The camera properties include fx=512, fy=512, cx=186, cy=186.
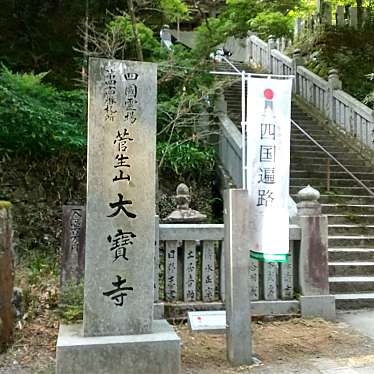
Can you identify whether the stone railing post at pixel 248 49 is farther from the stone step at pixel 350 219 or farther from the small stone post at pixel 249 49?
the stone step at pixel 350 219

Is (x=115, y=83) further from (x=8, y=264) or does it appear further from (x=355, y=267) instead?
(x=355, y=267)

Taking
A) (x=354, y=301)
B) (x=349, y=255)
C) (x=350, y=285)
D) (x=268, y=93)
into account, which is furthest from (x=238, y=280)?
(x=349, y=255)

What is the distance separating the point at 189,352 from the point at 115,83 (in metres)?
2.88

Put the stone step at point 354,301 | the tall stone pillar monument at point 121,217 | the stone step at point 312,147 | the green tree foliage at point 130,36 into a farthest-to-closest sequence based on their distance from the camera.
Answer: the stone step at point 312,147
the green tree foliage at point 130,36
the stone step at point 354,301
the tall stone pillar monument at point 121,217

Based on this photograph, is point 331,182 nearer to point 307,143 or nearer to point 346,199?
point 346,199

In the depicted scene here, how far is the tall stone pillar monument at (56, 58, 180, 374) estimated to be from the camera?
4621mm

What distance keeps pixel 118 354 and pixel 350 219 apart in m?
6.35

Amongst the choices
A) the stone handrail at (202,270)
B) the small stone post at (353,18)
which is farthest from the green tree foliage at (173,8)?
the small stone post at (353,18)

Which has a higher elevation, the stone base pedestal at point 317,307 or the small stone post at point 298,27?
the small stone post at point 298,27

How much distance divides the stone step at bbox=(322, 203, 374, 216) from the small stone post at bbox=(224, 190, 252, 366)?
515 cm

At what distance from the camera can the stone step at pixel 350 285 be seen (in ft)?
25.2

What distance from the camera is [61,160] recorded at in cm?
1051

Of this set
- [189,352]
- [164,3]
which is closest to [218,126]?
[164,3]

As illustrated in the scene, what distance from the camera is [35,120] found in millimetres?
9594
